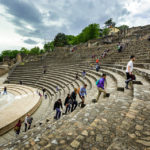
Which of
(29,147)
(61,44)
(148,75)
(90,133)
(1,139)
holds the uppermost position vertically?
(61,44)

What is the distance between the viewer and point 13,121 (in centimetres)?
615

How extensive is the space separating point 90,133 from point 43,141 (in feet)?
3.58

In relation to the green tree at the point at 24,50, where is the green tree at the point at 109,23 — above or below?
above

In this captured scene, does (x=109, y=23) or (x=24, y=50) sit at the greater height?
(x=109, y=23)

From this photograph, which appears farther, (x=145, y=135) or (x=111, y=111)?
(x=111, y=111)

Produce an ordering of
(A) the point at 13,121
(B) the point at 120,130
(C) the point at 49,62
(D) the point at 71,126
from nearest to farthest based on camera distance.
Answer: (B) the point at 120,130 < (D) the point at 71,126 < (A) the point at 13,121 < (C) the point at 49,62

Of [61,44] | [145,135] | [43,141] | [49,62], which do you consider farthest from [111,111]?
[61,44]

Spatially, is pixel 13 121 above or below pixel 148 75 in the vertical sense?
below

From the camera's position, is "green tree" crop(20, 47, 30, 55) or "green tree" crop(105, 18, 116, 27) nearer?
"green tree" crop(105, 18, 116, 27)

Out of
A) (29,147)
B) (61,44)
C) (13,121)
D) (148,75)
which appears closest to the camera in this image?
(29,147)

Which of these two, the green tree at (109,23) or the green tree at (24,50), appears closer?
the green tree at (109,23)

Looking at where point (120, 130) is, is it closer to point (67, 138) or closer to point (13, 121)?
point (67, 138)

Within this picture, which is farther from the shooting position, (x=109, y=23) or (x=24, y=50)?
(x=24, y=50)

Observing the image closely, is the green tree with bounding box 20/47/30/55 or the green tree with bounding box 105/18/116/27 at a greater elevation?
the green tree with bounding box 105/18/116/27
